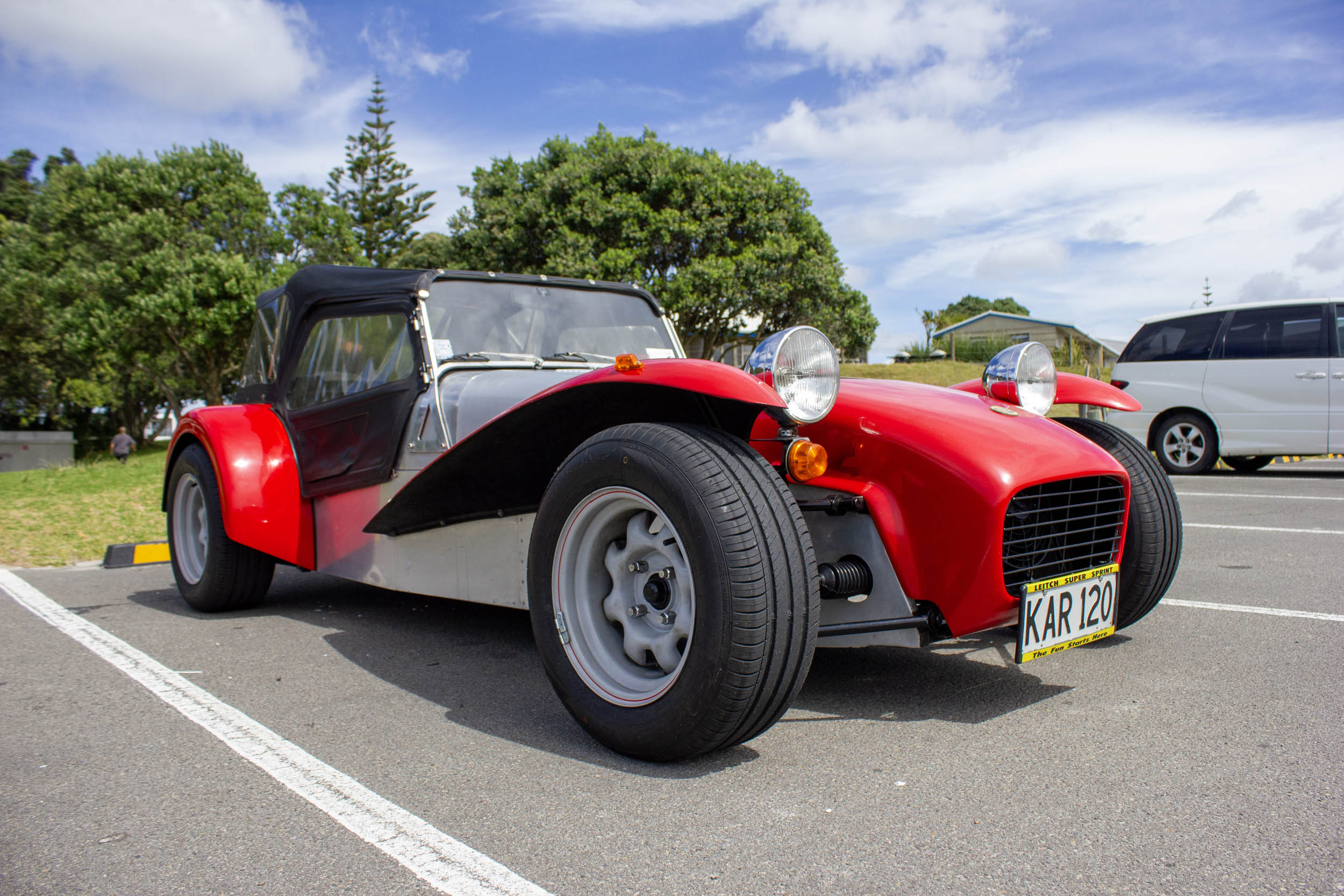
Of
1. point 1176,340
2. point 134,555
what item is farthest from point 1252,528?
point 134,555

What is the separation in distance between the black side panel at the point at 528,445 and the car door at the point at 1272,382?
8921mm

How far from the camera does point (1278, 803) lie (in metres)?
1.99

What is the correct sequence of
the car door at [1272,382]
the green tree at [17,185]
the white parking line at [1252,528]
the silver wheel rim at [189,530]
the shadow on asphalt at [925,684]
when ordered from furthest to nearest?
the green tree at [17,185], the car door at [1272,382], the white parking line at [1252,528], the silver wheel rim at [189,530], the shadow on asphalt at [925,684]

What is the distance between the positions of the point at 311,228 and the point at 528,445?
29.1 metres

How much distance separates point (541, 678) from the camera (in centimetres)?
319

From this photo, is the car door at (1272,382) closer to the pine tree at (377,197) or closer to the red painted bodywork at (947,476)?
the red painted bodywork at (947,476)

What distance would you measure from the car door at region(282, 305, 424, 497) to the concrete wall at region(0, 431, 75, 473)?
3349 cm

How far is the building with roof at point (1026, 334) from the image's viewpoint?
1657 inches

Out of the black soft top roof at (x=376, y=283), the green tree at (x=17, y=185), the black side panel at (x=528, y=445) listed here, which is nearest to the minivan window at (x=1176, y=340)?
the black soft top roof at (x=376, y=283)

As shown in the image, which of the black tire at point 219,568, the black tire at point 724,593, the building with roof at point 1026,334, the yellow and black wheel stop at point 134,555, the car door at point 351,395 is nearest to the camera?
the black tire at point 724,593

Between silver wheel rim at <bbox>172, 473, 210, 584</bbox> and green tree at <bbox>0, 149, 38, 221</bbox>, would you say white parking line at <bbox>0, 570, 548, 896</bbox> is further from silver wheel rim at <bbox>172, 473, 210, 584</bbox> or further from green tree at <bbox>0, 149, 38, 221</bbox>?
green tree at <bbox>0, 149, 38, 221</bbox>

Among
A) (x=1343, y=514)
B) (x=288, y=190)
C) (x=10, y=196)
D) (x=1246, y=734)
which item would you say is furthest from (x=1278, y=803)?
(x=10, y=196)

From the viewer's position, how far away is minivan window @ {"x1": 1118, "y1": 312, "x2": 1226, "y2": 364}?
31.9 feet

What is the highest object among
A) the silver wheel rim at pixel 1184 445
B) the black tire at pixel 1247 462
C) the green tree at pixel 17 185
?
the green tree at pixel 17 185
